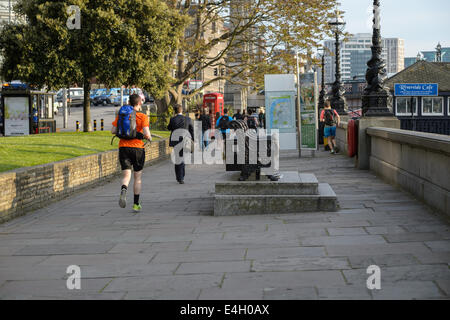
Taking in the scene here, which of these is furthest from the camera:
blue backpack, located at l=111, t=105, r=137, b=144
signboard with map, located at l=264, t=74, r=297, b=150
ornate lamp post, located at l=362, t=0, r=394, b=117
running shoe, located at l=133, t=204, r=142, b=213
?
signboard with map, located at l=264, t=74, r=297, b=150

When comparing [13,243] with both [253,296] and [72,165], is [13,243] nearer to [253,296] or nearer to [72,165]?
[253,296]

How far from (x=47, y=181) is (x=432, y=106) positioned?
119 feet

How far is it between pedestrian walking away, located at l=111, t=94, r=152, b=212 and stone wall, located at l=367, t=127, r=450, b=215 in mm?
4218

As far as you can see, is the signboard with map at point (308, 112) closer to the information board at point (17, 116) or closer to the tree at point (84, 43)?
the tree at point (84, 43)

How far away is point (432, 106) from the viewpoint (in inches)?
1662

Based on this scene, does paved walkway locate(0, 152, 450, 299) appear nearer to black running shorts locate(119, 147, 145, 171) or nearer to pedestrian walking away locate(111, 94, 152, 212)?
pedestrian walking away locate(111, 94, 152, 212)

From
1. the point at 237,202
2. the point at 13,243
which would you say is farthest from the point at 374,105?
the point at 13,243

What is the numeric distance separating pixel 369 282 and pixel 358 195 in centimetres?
575

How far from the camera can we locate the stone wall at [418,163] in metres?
8.01

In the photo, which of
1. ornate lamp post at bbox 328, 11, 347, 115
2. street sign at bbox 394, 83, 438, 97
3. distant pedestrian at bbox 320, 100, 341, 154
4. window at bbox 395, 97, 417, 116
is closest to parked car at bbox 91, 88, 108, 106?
window at bbox 395, 97, 417, 116

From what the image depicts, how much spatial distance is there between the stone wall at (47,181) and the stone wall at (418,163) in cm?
625

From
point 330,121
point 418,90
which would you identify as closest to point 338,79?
point 330,121

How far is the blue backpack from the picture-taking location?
374 inches

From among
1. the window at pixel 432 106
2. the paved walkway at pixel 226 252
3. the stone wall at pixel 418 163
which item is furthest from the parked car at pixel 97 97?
the paved walkway at pixel 226 252
